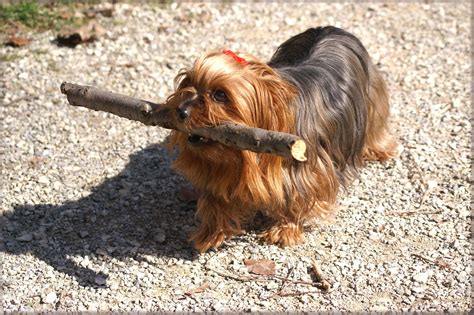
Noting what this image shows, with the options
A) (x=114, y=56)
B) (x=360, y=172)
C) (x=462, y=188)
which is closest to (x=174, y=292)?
(x=360, y=172)

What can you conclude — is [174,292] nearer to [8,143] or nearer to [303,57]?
[303,57]

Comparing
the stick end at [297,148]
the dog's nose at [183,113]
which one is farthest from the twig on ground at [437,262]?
the dog's nose at [183,113]

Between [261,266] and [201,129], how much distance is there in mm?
1127

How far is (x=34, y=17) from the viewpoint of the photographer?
840 cm

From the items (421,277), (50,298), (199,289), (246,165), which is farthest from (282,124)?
(50,298)

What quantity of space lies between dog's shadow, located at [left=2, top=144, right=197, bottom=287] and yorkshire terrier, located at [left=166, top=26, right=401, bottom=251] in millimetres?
361

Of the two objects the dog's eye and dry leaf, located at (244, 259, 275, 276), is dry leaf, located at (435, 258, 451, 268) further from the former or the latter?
the dog's eye

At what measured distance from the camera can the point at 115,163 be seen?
6.27 meters

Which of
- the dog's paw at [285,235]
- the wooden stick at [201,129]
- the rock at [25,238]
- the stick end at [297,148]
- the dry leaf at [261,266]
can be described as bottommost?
the rock at [25,238]

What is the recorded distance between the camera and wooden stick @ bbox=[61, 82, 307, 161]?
411 centimetres

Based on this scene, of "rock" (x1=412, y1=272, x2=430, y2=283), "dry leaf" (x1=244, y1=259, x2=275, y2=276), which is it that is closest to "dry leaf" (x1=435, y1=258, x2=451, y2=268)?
"rock" (x1=412, y1=272, x2=430, y2=283)

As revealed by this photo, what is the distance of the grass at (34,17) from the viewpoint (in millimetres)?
8312

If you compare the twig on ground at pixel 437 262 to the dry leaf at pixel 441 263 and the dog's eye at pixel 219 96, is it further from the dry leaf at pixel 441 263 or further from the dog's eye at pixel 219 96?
the dog's eye at pixel 219 96

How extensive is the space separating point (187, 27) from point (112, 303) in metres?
4.52
